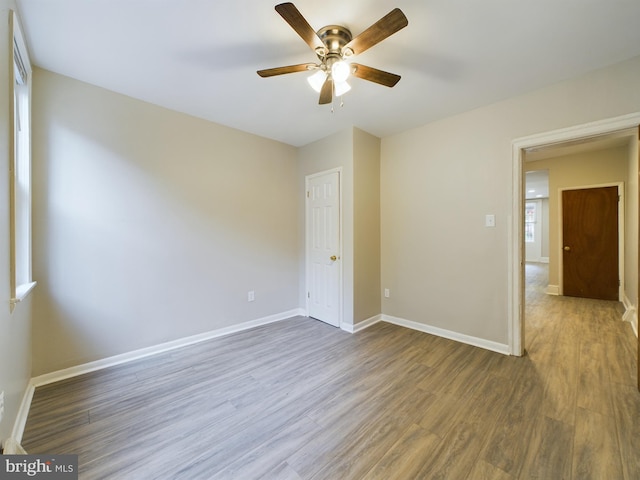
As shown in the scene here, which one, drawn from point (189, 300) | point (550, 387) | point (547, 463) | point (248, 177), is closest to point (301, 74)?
point (248, 177)

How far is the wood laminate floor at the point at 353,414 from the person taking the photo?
54.6 inches

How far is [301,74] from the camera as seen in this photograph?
218cm

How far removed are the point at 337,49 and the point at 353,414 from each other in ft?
8.12

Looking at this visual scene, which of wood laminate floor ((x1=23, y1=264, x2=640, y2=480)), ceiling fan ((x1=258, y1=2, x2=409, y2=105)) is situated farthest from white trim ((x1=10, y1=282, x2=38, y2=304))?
ceiling fan ((x1=258, y1=2, x2=409, y2=105))

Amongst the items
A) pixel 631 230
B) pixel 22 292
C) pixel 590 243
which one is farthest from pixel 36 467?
pixel 590 243

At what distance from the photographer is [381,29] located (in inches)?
55.2

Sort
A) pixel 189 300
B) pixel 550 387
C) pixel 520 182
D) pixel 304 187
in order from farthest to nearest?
pixel 304 187, pixel 189 300, pixel 520 182, pixel 550 387

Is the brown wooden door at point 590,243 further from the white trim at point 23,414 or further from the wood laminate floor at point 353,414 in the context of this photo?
the white trim at point 23,414

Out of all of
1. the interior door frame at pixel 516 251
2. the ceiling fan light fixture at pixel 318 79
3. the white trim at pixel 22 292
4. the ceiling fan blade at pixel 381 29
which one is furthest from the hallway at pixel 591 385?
the white trim at pixel 22 292

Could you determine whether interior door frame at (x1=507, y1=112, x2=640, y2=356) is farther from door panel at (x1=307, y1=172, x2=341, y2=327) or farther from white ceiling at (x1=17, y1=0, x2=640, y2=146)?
door panel at (x1=307, y1=172, x2=341, y2=327)

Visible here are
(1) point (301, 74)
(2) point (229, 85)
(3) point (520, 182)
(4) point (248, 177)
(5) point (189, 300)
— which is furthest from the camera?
(4) point (248, 177)

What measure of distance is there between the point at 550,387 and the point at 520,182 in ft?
5.92

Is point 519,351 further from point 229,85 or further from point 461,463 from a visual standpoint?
point 229,85

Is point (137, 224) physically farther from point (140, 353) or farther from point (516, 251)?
point (516, 251)
